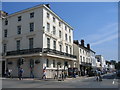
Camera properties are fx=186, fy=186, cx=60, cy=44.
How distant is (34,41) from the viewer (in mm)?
32938

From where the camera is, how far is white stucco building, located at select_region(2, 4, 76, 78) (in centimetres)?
3167

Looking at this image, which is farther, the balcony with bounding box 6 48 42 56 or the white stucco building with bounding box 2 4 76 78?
the white stucco building with bounding box 2 4 76 78

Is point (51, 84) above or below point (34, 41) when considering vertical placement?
below

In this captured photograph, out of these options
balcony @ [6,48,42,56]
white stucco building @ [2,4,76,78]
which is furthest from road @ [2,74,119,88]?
balcony @ [6,48,42,56]

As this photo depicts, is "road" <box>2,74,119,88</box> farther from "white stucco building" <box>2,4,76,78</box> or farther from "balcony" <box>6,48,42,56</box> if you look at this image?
"balcony" <box>6,48,42,56</box>

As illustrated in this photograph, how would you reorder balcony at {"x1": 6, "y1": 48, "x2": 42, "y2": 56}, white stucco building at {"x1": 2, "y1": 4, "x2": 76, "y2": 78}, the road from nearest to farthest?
1. the road
2. balcony at {"x1": 6, "y1": 48, "x2": 42, "y2": 56}
3. white stucco building at {"x1": 2, "y1": 4, "x2": 76, "y2": 78}

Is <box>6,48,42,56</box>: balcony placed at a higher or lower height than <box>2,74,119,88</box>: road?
higher

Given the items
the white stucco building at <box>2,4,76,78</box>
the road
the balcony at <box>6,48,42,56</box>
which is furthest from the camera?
the white stucco building at <box>2,4,76,78</box>

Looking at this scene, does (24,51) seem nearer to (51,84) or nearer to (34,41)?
(34,41)

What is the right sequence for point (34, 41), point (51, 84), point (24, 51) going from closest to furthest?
point (51, 84), point (24, 51), point (34, 41)

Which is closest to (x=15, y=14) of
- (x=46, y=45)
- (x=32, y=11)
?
(x=32, y=11)

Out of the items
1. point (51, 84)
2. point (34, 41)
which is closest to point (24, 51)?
point (34, 41)

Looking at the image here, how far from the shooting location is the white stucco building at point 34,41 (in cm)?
3167

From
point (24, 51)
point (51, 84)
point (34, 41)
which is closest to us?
point (51, 84)
